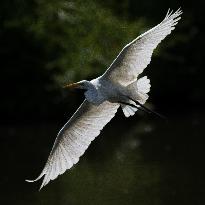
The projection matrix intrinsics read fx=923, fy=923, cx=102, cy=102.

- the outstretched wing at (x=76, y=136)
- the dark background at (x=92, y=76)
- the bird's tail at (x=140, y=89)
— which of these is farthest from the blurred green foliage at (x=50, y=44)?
the bird's tail at (x=140, y=89)

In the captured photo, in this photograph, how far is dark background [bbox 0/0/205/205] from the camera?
52.9 feet

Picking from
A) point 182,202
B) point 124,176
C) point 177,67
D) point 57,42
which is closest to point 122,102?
point 182,202

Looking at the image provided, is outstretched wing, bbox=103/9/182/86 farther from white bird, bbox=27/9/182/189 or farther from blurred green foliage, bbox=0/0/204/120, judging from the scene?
blurred green foliage, bbox=0/0/204/120

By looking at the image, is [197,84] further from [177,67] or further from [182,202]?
[182,202]

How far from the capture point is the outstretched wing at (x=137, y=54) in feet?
32.6

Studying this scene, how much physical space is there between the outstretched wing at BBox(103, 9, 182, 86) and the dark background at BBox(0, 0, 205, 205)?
14.7ft

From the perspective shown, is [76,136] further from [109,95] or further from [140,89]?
[140,89]

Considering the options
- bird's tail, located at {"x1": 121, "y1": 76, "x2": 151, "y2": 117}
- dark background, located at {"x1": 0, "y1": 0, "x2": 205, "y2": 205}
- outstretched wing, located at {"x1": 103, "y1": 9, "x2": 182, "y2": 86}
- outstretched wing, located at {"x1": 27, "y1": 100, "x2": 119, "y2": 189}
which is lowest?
dark background, located at {"x1": 0, "y1": 0, "x2": 205, "y2": 205}

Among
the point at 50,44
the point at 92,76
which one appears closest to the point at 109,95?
the point at 92,76

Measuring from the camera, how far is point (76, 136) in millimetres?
10789

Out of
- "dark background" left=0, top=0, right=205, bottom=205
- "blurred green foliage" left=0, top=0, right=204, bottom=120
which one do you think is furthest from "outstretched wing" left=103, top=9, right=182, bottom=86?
"blurred green foliage" left=0, top=0, right=204, bottom=120

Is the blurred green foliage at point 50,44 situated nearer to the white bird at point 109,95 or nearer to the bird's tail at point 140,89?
the white bird at point 109,95

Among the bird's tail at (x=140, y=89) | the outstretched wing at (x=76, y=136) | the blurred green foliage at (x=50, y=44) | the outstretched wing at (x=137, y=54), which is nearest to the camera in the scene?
the outstretched wing at (x=137, y=54)

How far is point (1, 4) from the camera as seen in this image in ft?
65.5
